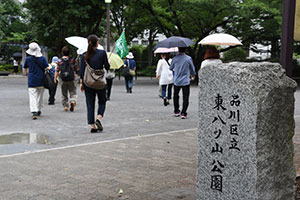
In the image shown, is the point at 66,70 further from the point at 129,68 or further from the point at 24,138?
the point at 129,68

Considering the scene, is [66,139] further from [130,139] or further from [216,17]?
[216,17]

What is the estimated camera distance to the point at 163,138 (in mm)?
7570

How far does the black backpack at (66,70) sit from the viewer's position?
11.7 meters

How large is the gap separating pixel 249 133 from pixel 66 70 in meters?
9.11

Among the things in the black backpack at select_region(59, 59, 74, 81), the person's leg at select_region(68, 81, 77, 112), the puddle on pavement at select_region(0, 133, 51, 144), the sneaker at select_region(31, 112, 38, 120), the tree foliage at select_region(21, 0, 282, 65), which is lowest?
the puddle on pavement at select_region(0, 133, 51, 144)

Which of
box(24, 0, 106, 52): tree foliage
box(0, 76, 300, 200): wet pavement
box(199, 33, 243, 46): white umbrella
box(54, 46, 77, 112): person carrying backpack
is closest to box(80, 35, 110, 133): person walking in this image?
box(0, 76, 300, 200): wet pavement

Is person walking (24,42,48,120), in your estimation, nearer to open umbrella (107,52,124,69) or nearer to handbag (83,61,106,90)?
handbag (83,61,106,90)

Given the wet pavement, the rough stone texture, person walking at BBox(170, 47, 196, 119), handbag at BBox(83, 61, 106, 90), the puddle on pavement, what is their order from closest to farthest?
the rough stone texture, the wet pavement, the puddle on pavement, handbag at BBox(83, 61, 106, 90), person walking at BBox(170, 47, 196, 119)

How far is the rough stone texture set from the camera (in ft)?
10.6

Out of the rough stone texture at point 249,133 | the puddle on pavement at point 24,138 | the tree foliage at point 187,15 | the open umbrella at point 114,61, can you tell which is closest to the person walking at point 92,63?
the puddle on pavement at point 24,138

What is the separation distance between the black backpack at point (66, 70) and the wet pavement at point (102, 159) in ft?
6.06

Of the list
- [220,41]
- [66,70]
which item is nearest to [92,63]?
[66,70]

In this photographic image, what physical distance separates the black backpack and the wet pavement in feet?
6.06

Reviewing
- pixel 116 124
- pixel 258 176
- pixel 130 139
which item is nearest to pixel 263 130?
pixel 258 176
